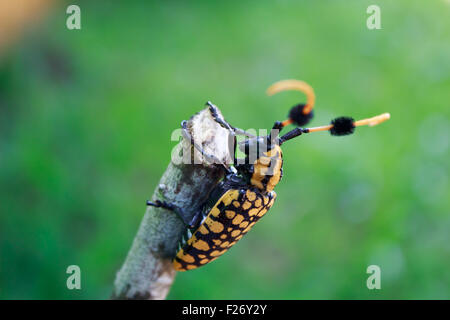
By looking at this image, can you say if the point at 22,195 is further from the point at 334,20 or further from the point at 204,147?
the point at 334,20

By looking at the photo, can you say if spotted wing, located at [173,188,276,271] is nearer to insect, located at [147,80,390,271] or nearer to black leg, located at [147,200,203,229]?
insect, located at [147,80,390,271]

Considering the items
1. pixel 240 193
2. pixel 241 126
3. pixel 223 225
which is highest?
pixel 241 126

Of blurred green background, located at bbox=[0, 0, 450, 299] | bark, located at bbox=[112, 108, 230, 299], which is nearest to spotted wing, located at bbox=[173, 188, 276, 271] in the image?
bark, located at bbox=[112, 108, 230, 299]

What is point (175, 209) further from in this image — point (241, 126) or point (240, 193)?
point (241, 126)

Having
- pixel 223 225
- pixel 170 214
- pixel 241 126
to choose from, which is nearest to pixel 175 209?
pixel 170 214

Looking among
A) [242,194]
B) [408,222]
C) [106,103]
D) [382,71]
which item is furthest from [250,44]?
[242,194]

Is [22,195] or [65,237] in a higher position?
[22,195]
